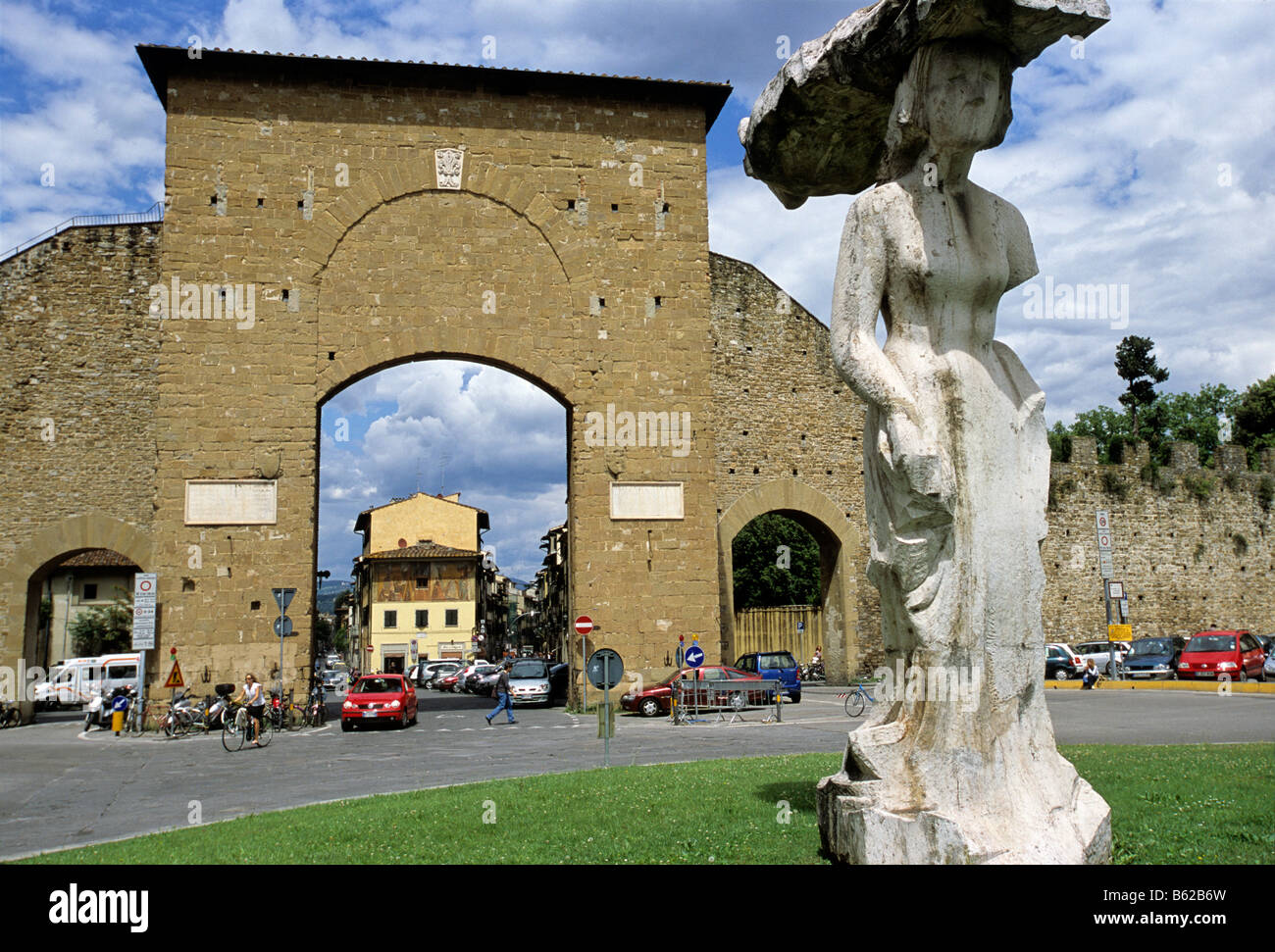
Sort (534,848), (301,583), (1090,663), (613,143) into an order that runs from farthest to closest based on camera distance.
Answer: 1. (1090,663)
2. (613,143)
3. (301,583)
4. (534,848)

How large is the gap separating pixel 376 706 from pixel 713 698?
6220 mm

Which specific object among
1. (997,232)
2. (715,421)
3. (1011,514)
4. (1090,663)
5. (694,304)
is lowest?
(1090,663)

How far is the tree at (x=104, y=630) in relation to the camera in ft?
132

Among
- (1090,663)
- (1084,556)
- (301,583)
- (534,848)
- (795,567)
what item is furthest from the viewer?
(795,567)

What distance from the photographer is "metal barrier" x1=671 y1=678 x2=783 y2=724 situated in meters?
17.5

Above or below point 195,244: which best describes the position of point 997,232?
Answer: below

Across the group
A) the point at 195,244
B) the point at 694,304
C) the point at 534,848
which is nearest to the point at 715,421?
the point at 694,304

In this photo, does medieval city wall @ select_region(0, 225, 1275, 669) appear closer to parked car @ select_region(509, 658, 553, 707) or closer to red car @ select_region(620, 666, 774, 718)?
red car @ select_region(620, 666, 774, 718)

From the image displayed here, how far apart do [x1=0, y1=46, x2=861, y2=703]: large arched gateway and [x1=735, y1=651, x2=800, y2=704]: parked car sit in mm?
3301

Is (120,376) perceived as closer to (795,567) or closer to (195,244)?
(195,244)

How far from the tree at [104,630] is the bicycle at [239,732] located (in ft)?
91.0

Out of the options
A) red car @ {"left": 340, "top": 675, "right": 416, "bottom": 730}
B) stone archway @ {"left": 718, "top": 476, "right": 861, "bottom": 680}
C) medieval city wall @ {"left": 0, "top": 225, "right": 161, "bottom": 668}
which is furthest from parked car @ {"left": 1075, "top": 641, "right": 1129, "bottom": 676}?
medieval city wall @ {"left": 0, "top": 225, "right": 161, "bottom": 668}

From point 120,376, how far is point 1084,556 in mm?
26433

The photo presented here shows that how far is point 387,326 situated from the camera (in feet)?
63.6
